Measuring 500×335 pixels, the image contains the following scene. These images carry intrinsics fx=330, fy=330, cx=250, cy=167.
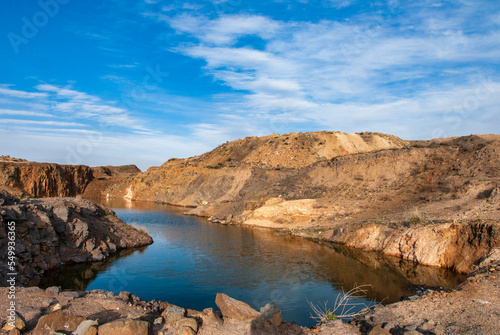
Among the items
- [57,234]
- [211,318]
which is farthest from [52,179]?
[211,318]

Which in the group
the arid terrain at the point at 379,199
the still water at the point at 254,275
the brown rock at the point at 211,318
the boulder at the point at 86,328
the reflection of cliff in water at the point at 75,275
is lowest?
the reflection of cliff in water at the point at 75,275

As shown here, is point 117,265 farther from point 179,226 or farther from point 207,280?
point 179,226

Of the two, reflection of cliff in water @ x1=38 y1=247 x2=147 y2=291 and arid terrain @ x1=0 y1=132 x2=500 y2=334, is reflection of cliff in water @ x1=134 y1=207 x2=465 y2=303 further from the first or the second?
reflection of cliff in water @ x1=38 y1=247 x2=147 y2=291

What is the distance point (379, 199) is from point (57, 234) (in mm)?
26348

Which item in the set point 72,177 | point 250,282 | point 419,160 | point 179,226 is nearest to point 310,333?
point 250,282

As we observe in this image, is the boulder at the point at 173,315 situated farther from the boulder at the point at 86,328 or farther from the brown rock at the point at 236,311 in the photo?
the boulder at the point at 86,328

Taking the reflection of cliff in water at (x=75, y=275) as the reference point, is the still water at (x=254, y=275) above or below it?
above

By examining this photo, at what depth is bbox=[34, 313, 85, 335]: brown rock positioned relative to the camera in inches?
305

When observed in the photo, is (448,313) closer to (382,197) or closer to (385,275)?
(385,275)

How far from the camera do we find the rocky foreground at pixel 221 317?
8.00 metres

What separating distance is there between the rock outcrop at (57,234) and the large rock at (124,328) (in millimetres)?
8680

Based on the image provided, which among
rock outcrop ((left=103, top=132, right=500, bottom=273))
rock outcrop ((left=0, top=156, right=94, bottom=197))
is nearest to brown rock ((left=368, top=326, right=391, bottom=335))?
→ rock outcrop ((left=103, top=132, right=500, bottom=273))

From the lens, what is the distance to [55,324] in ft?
25.9

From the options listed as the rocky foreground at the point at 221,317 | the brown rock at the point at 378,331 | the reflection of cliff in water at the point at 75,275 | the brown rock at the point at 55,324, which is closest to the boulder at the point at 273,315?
the rocky foreground at the point at 221,317
